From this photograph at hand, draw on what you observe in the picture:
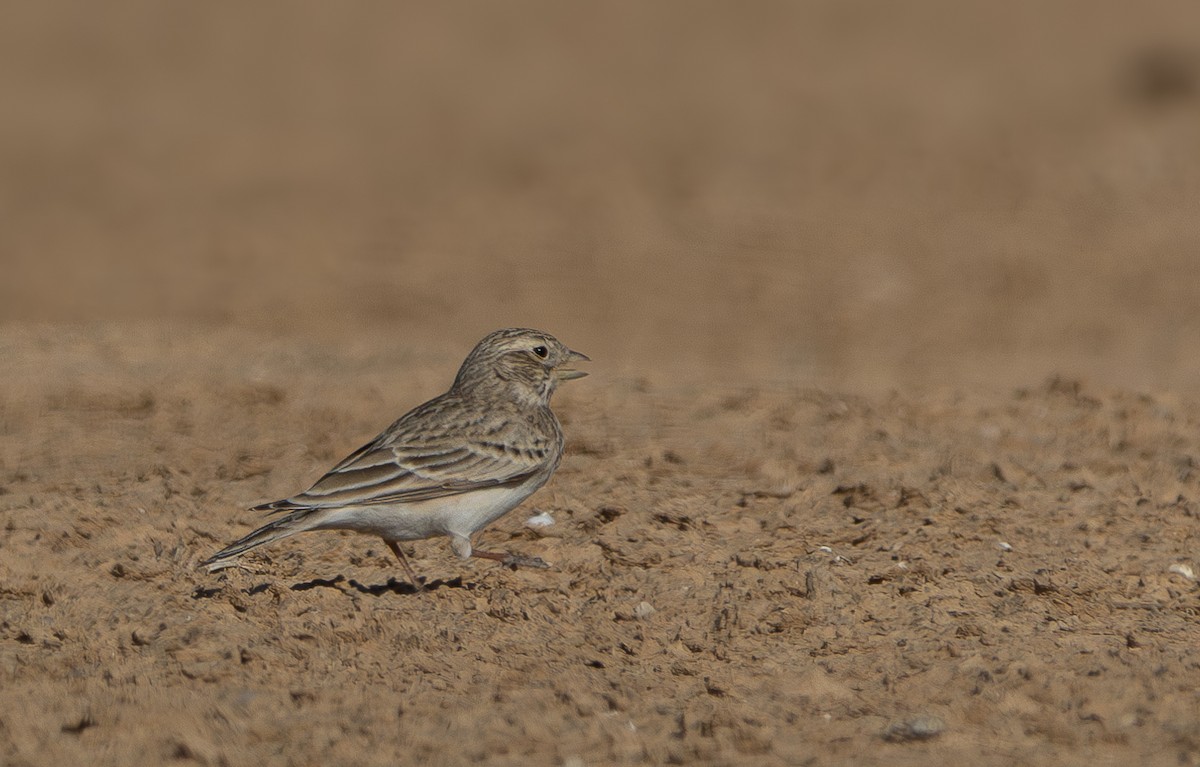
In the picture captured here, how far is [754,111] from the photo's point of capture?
27.5 meters

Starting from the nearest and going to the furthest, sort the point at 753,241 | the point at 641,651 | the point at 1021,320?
the point at 641,651
the point at 1021,320
the point at 753,241

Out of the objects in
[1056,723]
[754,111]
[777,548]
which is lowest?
[1056,723]

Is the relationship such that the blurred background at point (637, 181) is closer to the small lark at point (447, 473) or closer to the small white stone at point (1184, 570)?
the small lark at point (447, 473)

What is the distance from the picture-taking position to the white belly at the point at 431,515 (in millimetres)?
7328

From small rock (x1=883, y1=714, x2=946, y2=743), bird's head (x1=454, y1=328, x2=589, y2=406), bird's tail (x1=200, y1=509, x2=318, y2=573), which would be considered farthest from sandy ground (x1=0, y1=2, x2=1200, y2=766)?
bird's head (x1=454, y1=328, x2=589, y2=406)

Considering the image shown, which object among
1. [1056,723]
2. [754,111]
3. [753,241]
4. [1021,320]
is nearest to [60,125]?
[754,111]

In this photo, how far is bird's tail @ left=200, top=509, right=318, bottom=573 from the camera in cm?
708

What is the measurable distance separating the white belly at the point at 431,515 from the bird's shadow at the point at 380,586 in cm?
24

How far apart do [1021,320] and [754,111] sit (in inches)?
433

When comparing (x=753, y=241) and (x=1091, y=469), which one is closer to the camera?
(x=1091, y=469)

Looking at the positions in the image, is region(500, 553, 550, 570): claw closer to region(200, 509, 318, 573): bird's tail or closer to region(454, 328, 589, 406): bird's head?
region(454, 328, 589, 406): bird's head

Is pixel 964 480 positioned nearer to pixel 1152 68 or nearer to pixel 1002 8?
pixel 1152 68

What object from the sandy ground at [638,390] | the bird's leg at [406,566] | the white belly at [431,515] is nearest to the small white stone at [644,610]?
the sandy ground at [638,390]

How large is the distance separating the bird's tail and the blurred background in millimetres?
6083
